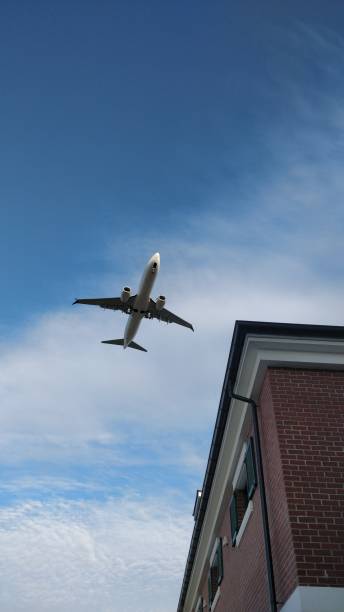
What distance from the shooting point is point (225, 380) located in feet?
35.2

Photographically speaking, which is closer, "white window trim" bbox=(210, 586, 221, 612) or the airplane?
"white window trim" bbox=(210, 586, 221, 612)

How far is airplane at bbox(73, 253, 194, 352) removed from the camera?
21.3 meters

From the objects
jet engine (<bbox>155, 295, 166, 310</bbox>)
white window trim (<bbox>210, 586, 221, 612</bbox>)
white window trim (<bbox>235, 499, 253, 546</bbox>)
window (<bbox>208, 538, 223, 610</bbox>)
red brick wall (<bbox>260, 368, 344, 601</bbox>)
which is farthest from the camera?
jet engine (<bbox>155, 295, 166, 310</bbox>)

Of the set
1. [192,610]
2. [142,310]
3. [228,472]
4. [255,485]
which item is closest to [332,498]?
[255,485]

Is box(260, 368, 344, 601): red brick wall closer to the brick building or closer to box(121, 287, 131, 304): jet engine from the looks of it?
the brick building

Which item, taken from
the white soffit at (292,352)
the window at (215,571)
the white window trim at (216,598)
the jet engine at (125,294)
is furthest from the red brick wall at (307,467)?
the jet engine at (125,294)

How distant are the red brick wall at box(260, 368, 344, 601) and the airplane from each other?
11980 millimetres

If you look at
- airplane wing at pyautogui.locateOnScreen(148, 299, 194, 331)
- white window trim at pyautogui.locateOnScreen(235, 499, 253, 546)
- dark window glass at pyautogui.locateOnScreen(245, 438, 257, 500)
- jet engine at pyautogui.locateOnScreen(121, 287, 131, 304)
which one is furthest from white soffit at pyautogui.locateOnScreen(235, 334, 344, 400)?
airplane wing at pyautogui.locateOnScreen(148, 299, 194, 331)

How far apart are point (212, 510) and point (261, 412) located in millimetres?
6125

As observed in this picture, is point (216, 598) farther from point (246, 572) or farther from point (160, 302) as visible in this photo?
point (160, 302)

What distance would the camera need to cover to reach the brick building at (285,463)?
307 inches

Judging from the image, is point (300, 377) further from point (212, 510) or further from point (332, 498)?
point (212, 510)

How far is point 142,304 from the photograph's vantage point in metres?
22.3

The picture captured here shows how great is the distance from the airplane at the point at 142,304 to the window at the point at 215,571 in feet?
31.7
